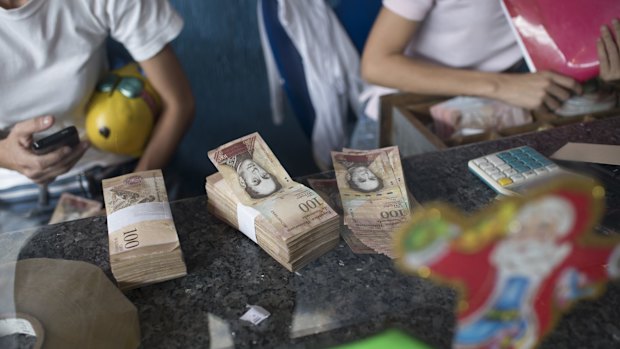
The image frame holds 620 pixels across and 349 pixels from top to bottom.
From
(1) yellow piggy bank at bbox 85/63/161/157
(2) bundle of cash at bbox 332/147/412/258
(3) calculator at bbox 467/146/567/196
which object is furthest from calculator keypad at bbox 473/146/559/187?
(1) yellow piggy bank at bbox 85/63/161/157

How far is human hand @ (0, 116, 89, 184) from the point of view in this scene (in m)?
0.99

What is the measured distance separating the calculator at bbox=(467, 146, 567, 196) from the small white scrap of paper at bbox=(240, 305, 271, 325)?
36 centimetres

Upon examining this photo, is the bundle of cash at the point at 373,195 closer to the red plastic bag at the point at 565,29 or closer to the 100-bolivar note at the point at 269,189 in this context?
the 100-bolivar note at the point at 269,189

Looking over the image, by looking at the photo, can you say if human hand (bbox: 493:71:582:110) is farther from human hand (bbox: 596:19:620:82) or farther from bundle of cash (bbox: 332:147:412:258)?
bundle of cash (bbox: 332:147:412:258)

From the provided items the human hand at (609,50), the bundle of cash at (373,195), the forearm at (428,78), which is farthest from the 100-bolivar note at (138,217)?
the human hand at (609,50)

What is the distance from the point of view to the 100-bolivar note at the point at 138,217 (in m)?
0.62

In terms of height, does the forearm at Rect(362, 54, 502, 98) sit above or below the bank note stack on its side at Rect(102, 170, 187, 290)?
below

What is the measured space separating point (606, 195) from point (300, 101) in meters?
0.91

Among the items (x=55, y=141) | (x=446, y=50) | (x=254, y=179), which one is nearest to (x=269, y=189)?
(x=254, y=179)

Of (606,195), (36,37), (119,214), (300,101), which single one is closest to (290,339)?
(119,214)

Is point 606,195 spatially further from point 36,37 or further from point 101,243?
point 36,37

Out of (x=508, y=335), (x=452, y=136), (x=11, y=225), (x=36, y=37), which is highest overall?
(x=508, y=335)

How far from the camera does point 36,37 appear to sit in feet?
3.39

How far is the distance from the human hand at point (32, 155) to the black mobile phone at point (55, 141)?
0.04 feet
